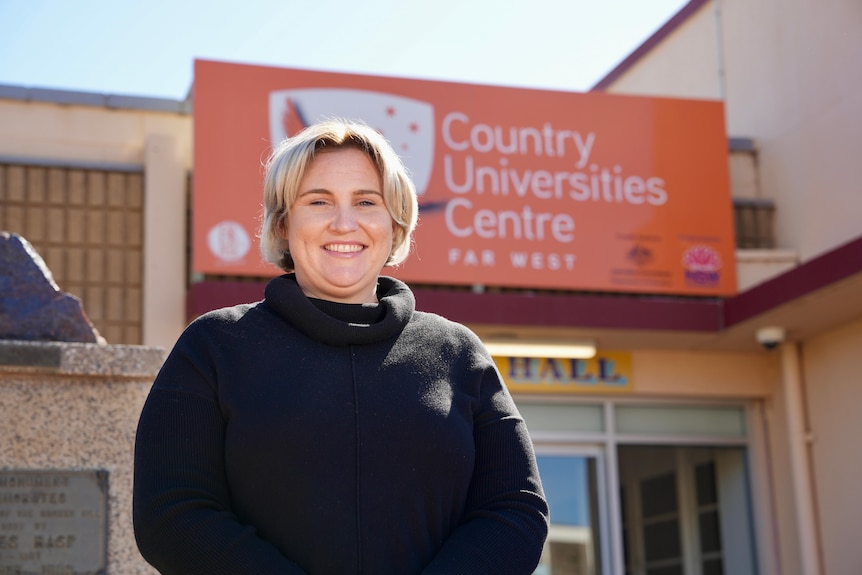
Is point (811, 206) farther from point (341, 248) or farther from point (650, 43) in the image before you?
point (341, 248)

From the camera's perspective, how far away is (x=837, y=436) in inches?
423

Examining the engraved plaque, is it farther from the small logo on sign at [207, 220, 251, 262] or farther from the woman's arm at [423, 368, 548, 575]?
the small logo on sign at [207, 220, 251, 262]

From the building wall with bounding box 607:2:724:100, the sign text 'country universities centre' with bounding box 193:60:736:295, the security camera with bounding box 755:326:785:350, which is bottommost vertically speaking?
the security camera with bounding box 755:326:785:350

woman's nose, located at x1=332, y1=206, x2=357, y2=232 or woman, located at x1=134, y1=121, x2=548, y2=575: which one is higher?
woman's nose, located at x1=332, y1=206, x2=357, y2=232

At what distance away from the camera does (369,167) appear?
2.51 m

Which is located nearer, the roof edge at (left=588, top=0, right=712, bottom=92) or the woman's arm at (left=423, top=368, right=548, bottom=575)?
the woman's arm at (left=423, top=368, right=548, bottom=575)

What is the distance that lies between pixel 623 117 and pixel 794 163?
168 cm

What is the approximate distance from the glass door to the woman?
344 inches

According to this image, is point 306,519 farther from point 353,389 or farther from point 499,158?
point 499,158

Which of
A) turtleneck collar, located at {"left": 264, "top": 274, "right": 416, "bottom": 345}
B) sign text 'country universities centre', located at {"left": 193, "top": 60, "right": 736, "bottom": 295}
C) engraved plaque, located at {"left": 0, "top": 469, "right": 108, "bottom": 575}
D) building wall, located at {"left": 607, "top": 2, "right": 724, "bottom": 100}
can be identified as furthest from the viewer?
building wall, located at {"left": 607, "top": 2, "right": 724, "bottom": 100}

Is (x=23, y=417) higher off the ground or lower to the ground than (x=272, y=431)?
higher

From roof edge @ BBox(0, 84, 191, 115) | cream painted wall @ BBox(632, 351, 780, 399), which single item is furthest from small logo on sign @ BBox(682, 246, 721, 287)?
roof edge @ BBox(0, 84, 191, 115)

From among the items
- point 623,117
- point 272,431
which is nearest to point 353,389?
point 272,431

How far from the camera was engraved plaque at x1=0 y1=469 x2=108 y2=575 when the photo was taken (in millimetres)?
4215
